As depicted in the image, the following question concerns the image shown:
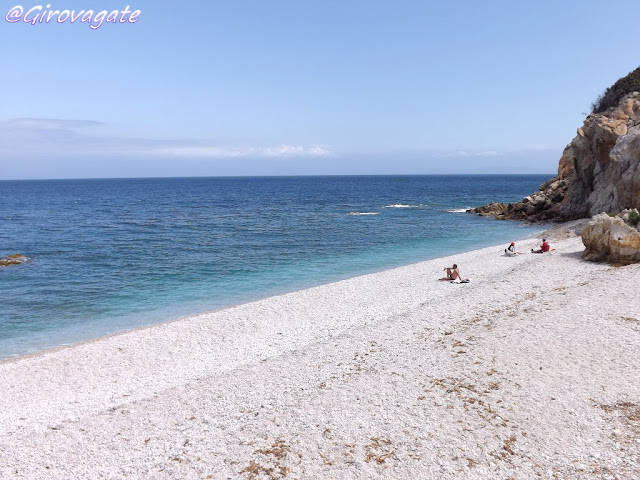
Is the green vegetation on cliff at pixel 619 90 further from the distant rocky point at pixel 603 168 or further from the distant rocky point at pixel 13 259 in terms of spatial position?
the distant rocky point at pixel 13 259

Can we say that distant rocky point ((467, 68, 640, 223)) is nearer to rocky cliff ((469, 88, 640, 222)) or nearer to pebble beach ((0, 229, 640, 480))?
rocky cliff ((469, 88, 640, 222))

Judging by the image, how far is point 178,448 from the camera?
9195 mm

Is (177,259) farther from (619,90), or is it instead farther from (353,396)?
(619,90)

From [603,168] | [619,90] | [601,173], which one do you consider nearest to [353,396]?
[601,173]

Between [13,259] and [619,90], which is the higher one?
[619,90]

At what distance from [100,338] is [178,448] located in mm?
9977

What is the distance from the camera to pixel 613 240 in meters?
22.0

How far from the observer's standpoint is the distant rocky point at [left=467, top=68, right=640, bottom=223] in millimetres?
31984

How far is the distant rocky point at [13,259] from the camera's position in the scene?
3094 centimetres

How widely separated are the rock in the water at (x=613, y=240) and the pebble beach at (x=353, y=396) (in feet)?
14.8

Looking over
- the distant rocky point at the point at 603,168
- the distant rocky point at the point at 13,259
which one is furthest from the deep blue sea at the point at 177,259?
the distant rocky point at the point at 603,168

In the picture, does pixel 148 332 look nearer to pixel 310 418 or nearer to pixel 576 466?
pixel 310 418

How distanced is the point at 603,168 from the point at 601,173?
0.50 m

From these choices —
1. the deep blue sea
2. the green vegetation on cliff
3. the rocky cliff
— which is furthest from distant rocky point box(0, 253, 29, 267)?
the green vegetation on cliff
